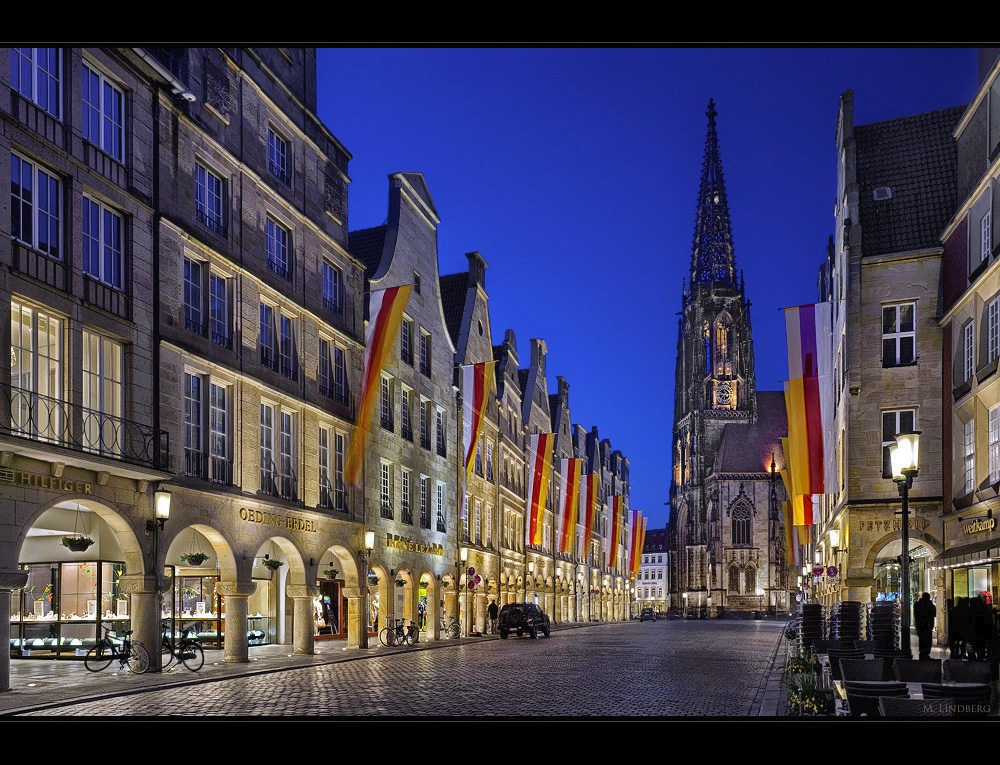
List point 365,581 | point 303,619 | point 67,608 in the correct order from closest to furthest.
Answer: point 67,608
point 303,619
point 365,581

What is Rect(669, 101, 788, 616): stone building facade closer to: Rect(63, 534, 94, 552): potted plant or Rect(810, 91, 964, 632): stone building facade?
Rect(810, 91, 964, 632): stone building facade

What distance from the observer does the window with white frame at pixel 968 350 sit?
28922mm

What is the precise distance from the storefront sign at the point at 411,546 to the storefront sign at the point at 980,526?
18.6 m

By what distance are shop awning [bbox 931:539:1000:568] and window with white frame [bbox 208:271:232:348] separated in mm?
18918

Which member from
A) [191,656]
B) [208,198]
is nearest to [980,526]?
[191,656]

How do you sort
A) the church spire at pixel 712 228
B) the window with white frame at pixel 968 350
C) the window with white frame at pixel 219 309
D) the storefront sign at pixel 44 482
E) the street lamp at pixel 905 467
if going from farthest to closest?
the church spire at pixel 712 228
the window with white frame at pixel 968 350
the window with white frame at pixel 219 309
the storefront sign at pixel 44 482
the street lamp at pixel 905 467

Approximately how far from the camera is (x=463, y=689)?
1897cm

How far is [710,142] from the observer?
141 m

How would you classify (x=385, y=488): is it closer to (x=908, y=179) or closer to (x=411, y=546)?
(x=411, y=546)

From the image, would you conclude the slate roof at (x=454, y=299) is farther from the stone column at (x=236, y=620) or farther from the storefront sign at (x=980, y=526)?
the storefront sign at (x=980, y=526)

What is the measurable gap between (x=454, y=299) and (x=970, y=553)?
104 feet

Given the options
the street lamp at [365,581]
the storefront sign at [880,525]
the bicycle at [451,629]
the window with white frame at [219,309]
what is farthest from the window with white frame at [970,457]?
the bicycle at [451,629]
